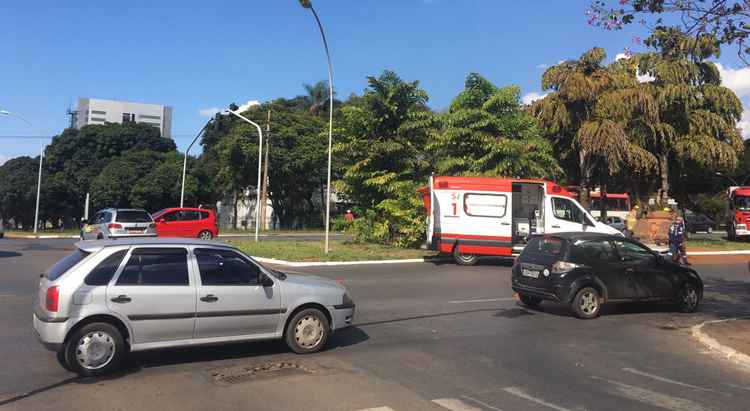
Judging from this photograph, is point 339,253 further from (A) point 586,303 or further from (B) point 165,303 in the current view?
(B) point 165,303

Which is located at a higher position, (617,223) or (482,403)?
(617,223)

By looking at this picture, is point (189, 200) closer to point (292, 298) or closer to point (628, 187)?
point (628, 187)

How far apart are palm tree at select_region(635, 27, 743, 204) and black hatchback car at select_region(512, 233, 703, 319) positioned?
2145cm

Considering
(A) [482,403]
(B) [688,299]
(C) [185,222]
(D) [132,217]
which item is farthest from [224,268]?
(C) [185,222]

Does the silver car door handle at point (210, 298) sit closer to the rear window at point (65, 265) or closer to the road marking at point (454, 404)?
the rear window at point (65, 265)

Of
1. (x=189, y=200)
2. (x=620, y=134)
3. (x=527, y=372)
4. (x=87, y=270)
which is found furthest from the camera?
(x=189, y=200)

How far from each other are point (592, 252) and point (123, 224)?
A: 17.8m

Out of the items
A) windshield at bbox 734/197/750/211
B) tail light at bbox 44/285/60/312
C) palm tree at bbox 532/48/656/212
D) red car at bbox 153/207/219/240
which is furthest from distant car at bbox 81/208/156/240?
windshield at bbox 734/197/750/211

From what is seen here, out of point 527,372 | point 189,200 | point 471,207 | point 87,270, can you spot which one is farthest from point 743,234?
point 189,200

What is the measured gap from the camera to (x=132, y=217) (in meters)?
22.6

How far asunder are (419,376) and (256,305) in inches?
82.0

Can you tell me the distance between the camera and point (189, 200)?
5369 centimetres

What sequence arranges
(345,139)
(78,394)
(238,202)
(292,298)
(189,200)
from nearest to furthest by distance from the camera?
(78,394)
(292,298)
(345,139)
(189,200)
(238,202)

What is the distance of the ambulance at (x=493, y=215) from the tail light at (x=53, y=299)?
45.6 feet
